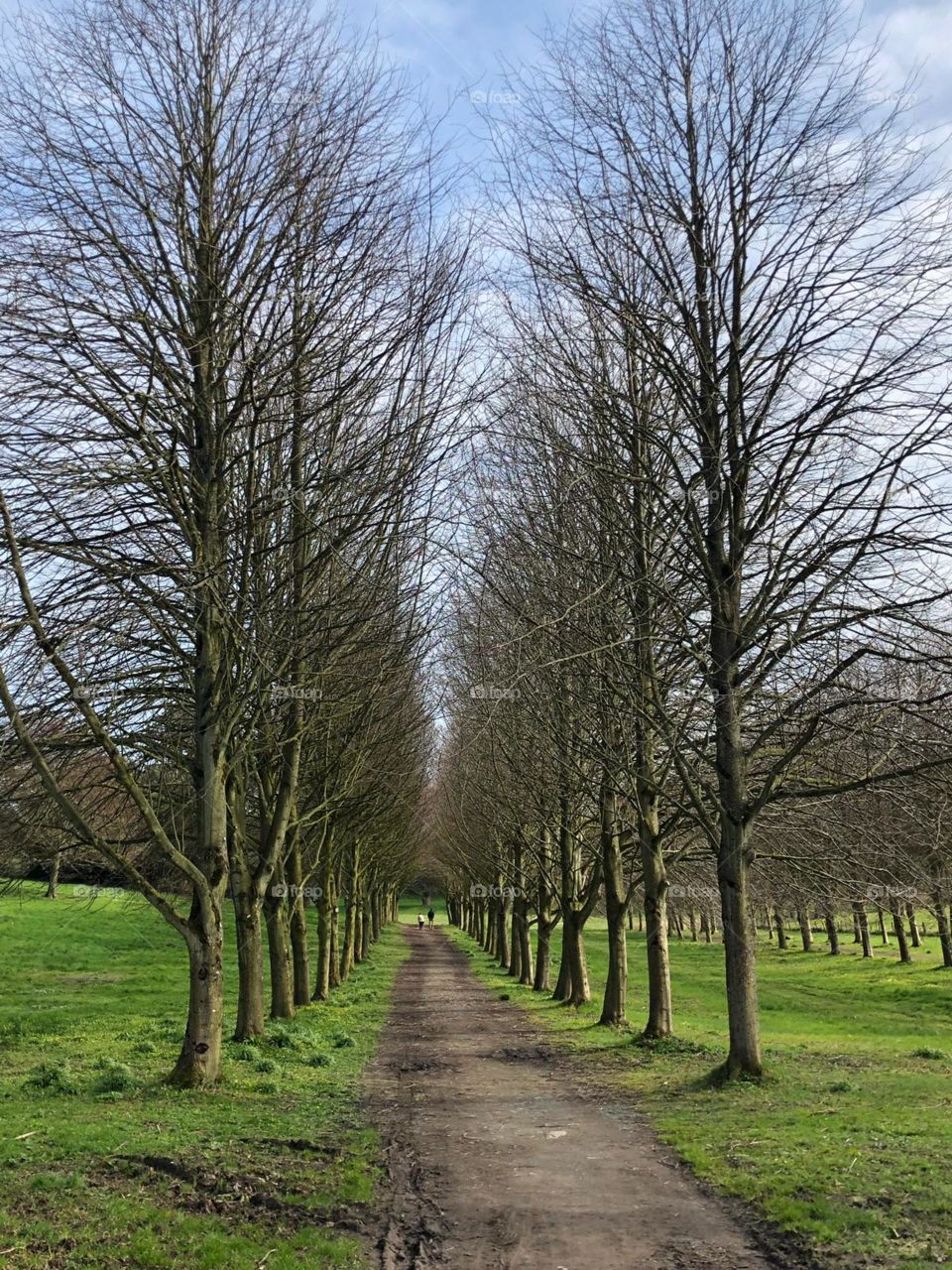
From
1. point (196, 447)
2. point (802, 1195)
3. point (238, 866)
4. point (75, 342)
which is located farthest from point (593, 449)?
point (802, 1195)

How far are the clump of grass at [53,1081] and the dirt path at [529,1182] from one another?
3074mm

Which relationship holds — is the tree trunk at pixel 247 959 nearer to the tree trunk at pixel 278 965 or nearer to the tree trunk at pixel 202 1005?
the tree trunk at pixel 278 965

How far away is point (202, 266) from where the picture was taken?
33.4 feet

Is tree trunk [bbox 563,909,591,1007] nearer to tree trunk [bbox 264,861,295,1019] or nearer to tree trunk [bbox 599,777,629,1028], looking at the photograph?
tree trunk [bbox 599,777,629,1028]

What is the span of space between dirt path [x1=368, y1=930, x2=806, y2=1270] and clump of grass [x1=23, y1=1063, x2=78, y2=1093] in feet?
10.1

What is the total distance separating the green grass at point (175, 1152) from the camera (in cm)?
574

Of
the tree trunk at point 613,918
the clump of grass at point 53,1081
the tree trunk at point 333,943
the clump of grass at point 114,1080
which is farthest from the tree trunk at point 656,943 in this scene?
the tree trunk at point 333,943

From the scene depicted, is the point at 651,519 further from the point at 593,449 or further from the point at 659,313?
the point at 659,313

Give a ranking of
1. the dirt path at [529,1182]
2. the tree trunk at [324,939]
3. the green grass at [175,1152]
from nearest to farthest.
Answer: the green grass at [175,1152], the dirt path at [529,1182], the tree trunk at [324,939]

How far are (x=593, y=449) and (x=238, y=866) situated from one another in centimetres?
752

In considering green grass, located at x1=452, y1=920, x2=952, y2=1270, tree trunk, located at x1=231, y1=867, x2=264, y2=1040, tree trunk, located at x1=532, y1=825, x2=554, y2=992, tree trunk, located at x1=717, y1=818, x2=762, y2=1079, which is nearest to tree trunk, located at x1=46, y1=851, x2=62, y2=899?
tree trunk, located at x1=231, y1=867, x2=264, y2=1040

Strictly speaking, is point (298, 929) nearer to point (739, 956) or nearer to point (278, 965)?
point (278, 965)

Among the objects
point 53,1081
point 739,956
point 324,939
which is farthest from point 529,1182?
point 324,939

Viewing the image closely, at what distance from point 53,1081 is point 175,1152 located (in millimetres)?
3871
